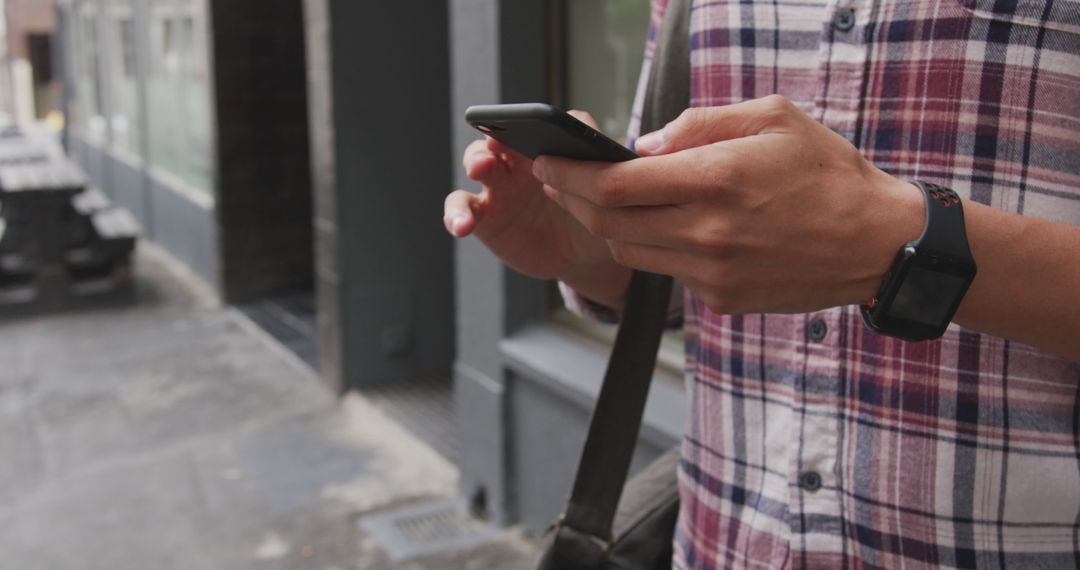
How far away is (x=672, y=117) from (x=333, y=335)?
4593mm

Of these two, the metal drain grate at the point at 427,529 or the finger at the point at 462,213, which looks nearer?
the finger at the point at 462,213

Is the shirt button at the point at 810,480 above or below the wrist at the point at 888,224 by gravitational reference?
below

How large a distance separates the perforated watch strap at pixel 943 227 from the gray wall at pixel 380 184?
15.4 feet

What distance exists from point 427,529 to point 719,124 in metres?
3.45

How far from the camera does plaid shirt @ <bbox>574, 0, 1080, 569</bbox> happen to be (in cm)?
106

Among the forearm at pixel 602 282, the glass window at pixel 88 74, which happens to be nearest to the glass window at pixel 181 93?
the glass window at pixel 88 74

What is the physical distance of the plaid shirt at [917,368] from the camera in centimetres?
106

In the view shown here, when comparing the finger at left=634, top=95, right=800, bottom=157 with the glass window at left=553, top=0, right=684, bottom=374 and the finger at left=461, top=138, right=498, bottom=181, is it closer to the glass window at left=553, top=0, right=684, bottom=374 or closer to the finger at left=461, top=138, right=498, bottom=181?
the finger at left=461, top=138, right=498, bottom=181

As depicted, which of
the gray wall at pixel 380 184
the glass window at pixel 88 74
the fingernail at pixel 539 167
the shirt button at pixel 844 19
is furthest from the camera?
the glass window at pixel 88 74

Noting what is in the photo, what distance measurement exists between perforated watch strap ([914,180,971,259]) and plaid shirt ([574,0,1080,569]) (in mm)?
194

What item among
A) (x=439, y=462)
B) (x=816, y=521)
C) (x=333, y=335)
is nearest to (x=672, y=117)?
(x=816, y=521)

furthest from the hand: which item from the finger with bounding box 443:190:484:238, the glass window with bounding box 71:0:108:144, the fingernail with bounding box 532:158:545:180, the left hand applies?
the glass window with bounding box 71:0:108:144

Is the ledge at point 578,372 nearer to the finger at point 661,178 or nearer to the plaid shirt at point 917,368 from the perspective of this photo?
the plaid shirt at point 917,368

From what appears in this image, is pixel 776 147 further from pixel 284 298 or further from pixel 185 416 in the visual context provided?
pixel 284 298
